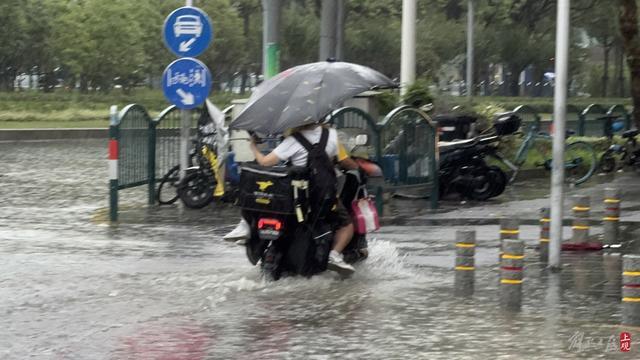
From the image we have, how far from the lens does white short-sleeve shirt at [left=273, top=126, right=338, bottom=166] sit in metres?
9.90

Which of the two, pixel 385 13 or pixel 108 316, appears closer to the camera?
pixel 108 316

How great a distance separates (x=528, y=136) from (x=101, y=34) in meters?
31.0

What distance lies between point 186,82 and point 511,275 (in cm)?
762

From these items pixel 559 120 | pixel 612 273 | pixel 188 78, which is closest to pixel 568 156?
pixel 188 78

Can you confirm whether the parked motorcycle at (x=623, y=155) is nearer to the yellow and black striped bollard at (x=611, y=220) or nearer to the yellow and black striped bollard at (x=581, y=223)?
the yellow and black striped bollard at (x=611, y=220)

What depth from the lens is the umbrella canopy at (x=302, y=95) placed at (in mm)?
9828

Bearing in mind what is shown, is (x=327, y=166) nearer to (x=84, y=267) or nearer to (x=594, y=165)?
(x=84, y=267)

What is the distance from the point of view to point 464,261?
9445mm

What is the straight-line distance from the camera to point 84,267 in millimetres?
11031

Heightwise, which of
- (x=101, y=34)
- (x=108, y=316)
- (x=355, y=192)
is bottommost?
(x=108, y=316)

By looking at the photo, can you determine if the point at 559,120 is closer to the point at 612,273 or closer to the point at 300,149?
the point at 612,273

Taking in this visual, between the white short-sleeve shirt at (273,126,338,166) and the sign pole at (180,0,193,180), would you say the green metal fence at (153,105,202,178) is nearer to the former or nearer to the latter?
the sign pole at (180,0,193,180)

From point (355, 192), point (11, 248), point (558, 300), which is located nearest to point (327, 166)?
point (355, 192)

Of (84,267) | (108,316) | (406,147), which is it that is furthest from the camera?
(406,147)
